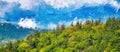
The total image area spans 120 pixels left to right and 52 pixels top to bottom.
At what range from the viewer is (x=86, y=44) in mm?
165625

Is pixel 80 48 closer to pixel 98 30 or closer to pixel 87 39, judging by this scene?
pixel 87 39

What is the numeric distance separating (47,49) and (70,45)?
11.3 metres

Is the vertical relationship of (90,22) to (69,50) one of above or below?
above

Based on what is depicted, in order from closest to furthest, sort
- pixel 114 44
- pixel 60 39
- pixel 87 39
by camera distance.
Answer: pixel 114 44, pixel 87 39, pixel 60 39

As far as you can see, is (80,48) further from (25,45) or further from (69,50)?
(25,45)

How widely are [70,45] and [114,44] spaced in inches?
864

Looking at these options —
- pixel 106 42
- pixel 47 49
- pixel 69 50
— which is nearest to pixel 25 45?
pixel 47 49

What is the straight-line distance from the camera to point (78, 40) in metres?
176

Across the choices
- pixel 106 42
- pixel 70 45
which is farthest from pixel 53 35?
pixel 106 42

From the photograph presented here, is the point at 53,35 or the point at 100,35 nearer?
the point at 100,35

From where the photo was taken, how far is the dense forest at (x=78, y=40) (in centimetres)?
16081

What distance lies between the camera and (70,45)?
559 feet

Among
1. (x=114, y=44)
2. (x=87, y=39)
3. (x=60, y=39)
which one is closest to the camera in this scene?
(x=114, y=44)

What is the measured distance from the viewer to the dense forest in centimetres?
16081
